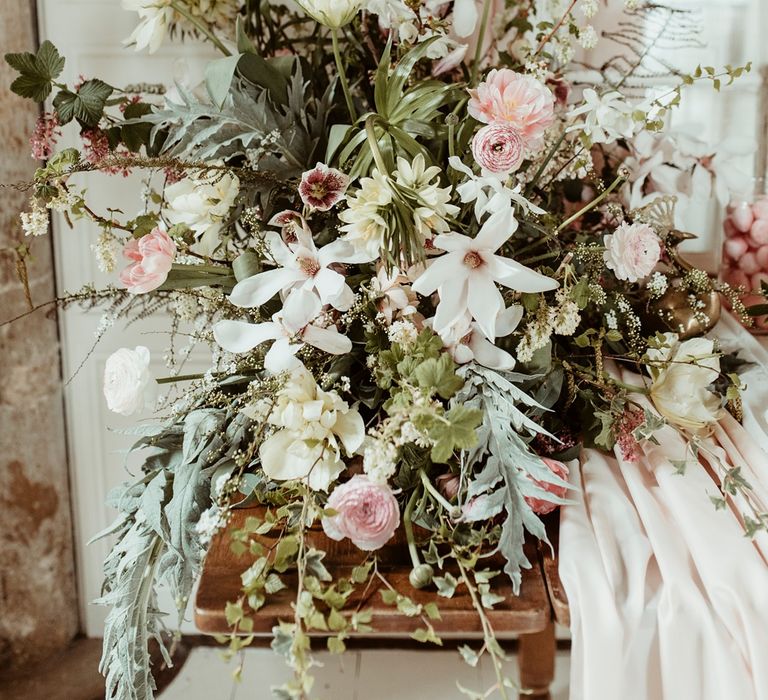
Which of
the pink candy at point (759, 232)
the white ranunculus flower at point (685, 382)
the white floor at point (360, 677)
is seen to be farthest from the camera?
the white floor at point (360, 677)

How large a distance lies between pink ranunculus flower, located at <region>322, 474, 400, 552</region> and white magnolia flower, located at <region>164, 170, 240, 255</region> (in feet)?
1.40

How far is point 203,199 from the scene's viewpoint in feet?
3.48

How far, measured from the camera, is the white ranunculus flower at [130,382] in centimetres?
102

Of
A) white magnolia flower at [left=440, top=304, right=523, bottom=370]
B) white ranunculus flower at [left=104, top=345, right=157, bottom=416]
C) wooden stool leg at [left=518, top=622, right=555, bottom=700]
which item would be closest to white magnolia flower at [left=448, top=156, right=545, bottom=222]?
white magnolia flower at [left=440, top=304, right=523, bottom=370]

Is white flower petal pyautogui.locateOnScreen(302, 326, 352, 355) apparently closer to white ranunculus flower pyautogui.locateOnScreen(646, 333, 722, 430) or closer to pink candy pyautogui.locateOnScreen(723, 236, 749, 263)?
white ranunculus flower pyautogui.locateOnScreen(646, 333, 722, 430)

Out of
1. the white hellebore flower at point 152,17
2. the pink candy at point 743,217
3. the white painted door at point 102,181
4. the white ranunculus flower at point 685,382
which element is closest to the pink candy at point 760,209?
A: the pink candy at point 743,217

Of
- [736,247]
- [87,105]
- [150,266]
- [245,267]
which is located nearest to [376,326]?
[245,267]

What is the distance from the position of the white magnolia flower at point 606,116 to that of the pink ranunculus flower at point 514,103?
53 millimetres

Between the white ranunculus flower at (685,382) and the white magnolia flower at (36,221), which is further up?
the white magnolia flower at (36,221)

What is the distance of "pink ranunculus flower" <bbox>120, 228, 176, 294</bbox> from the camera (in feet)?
3.21

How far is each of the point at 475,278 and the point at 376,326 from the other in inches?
6.1

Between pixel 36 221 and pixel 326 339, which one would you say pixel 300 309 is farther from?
pixel 36 221

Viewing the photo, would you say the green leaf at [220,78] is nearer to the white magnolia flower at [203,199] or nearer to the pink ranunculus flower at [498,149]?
the white magnolia flower at [203,199]

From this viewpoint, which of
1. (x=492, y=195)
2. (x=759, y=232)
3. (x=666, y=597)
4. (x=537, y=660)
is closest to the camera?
(x=666, y=597)
